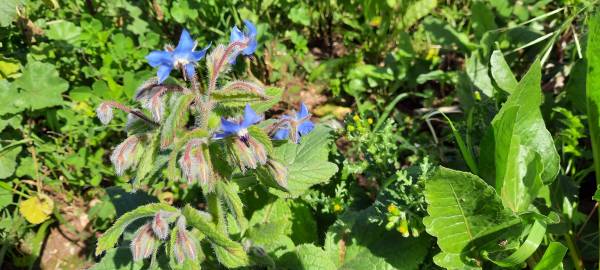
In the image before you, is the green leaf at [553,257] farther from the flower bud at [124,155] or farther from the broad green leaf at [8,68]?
the broad green leaf at [8,68]

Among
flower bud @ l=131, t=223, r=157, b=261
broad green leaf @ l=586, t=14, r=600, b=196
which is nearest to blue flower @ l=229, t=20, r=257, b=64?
flower bud @ l=131, t=223, r=157, b=261

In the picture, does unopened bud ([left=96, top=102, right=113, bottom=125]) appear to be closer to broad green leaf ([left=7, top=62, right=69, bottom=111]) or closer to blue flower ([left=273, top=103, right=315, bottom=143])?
blue flower ([left=273, top=103, right=315, bottom=143])

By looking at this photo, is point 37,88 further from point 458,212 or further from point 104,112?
point 458,212

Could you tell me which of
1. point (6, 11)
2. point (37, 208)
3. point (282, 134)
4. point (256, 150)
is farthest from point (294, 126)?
point (37, 208)

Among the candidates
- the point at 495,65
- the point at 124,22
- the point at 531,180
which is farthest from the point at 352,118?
the point at 124,22

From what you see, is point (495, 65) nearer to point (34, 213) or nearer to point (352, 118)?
point (352, 118)
